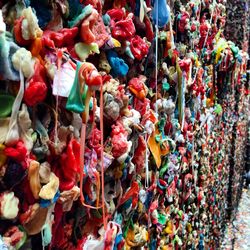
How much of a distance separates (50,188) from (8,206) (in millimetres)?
82

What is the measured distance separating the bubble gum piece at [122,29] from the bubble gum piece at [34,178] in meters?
0.37

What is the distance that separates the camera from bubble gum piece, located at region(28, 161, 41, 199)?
61cm

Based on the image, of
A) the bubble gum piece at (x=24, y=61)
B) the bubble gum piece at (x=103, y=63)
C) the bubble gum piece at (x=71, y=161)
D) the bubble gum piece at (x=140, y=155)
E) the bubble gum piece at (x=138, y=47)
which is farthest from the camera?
the bubble gum piece at (x=140, y=155)

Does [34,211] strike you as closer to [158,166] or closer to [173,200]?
[158,166]

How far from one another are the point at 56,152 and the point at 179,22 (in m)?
1.03

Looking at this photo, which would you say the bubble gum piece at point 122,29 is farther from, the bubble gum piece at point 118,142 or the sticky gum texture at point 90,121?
the bubble gum piece at point 118,142

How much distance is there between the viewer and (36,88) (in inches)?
23.2

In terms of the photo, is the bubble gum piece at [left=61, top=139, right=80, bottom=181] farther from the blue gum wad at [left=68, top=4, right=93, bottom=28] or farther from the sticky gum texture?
the blue gum wad at [left=68, top=4, right=93, bottom=28]

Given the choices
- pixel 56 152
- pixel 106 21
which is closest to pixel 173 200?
pixel 106 21

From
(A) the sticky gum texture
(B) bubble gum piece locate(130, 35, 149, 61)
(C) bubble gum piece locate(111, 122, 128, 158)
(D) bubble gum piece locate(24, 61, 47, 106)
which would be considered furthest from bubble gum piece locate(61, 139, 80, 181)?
(B) bubble gum piece locate(130, 35, 149, 61)

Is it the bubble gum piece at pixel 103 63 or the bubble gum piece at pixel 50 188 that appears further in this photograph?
the bubble gum piece at pixel 103 63

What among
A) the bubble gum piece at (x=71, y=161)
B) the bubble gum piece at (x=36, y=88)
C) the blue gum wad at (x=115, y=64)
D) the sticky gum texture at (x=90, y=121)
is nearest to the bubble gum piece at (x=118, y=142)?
the sticky gum texture at (x=90, y=121)

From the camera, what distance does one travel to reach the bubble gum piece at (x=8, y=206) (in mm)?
562

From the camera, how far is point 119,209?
3.49 feet
